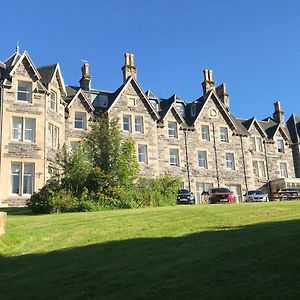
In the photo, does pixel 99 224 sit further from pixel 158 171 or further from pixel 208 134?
pixel 208 134

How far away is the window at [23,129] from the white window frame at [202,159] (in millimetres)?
20249

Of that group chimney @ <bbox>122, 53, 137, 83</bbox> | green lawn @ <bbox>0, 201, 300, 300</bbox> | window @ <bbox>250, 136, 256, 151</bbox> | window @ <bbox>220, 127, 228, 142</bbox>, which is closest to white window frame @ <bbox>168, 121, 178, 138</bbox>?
window @ <bbox>220, 127, 228, 142</bbox>

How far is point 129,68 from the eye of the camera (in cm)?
5131

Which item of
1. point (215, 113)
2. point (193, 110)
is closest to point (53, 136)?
point (193, 110)

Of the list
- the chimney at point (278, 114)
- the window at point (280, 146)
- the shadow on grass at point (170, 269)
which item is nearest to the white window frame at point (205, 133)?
the window at point (280, 146)

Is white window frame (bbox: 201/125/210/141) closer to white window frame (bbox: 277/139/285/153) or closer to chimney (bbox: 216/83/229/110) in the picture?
chimney (bbox: 216/83/229/110)

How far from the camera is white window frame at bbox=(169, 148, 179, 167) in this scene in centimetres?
4981

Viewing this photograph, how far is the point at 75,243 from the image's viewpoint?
50.6 ft

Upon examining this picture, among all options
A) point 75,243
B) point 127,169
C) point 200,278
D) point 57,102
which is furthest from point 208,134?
point 200,278

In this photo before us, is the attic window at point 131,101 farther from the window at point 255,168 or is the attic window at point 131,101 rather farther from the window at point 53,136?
the window at point 255,168

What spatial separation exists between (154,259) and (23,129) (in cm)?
2893

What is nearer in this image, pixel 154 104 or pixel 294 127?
pixel 154 104

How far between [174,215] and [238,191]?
33152 millimetres

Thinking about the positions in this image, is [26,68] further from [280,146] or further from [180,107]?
[280,146]
